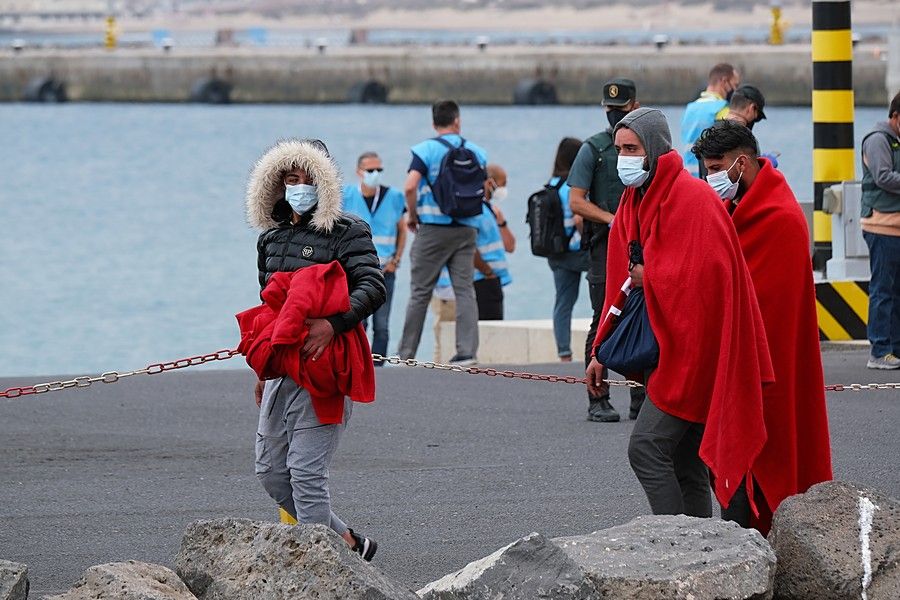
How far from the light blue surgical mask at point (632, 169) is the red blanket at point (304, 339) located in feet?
3.44

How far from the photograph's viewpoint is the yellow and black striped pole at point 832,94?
43.2ft

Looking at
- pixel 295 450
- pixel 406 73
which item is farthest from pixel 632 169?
pixel 406 73

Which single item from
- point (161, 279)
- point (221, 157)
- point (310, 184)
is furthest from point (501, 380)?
point (221, 157)

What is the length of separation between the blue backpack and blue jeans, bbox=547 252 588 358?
2.75 feet

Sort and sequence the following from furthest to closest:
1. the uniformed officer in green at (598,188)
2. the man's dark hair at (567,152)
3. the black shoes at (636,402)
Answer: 1. the man's dark hair at (567,152)
2. the black shoes at (636,402)
3. the uniformed officer in green at (598,188)

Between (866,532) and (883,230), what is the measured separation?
534 centimetres

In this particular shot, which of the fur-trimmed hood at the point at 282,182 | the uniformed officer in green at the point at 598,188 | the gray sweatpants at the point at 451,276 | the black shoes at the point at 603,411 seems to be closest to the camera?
the fur-trimmed hood at the point at 282,182

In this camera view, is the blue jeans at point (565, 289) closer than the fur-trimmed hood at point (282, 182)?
No

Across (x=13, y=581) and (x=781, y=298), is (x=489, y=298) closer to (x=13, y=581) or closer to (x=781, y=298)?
(x=781, y=298)

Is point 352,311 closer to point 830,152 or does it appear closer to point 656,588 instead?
point 656,588

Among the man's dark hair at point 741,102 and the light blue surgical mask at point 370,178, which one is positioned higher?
the man's dark hair at point 741,102

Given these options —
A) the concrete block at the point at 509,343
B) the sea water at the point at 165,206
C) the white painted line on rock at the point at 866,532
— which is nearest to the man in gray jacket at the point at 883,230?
the concrete block at the point at 509,343

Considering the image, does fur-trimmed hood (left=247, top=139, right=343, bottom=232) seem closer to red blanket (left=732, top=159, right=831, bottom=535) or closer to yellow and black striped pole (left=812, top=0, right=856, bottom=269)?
red blanket (left=732, top=159, right=831, bottom=535)

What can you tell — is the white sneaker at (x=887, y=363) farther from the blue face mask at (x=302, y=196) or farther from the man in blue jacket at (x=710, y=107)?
the blue face mask at (x=302, y=196)
